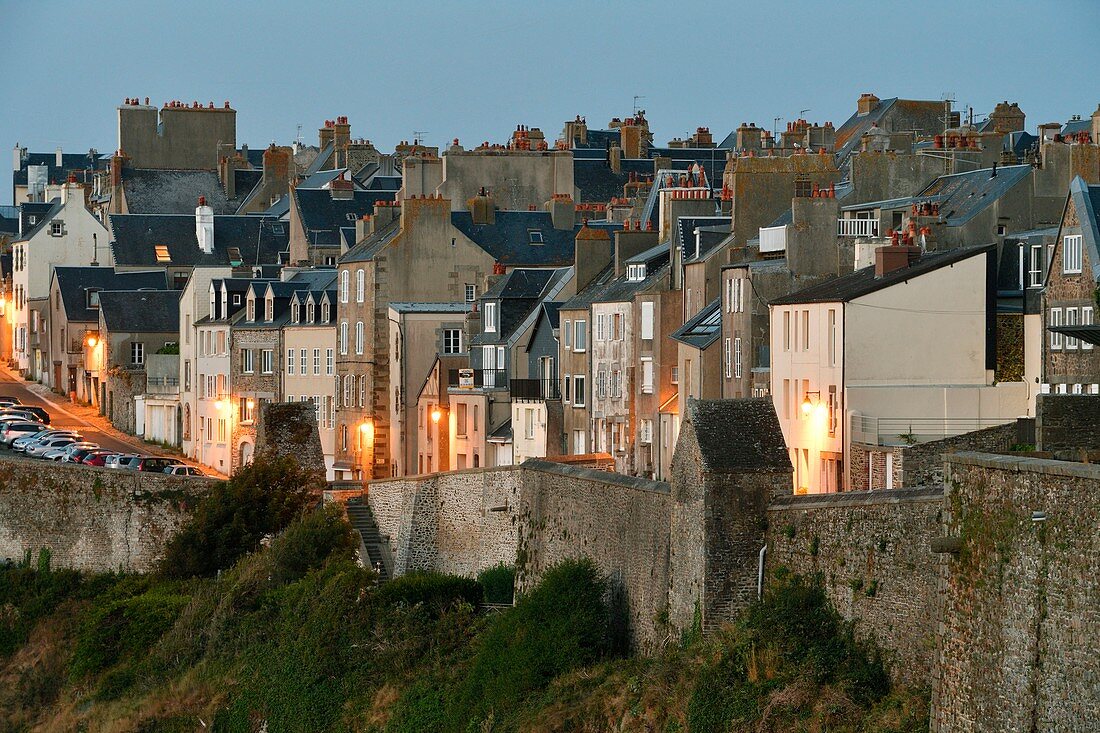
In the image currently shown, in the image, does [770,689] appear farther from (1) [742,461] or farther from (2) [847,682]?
(1) [742,461]

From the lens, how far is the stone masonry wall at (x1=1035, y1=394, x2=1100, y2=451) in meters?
24.4

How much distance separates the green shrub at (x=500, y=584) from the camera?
122ft

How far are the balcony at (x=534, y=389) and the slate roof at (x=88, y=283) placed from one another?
28.0 m

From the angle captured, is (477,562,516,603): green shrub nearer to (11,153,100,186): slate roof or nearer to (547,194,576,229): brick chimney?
(547,194,576,229): brick chimney

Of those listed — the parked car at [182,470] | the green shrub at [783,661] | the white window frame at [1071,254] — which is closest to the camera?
the green shrub at [783,661]

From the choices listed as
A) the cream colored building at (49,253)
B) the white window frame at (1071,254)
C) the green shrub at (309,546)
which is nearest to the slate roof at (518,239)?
the green shrub at (309,546)

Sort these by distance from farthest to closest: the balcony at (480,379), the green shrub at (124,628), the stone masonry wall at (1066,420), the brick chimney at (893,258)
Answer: the balcony at (480,379) → the green shrub at (124,628) → the brick chimney at (893,258) → the stone masonry wall at (1066,420)

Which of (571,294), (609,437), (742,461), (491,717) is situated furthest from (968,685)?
(571,294)

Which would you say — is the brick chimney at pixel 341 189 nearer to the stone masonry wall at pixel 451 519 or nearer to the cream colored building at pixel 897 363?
the stone masonry wall at pixel 451 519

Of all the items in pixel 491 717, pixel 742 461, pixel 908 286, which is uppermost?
pixel 908 286

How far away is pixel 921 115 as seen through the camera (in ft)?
242

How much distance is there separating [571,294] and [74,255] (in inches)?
1545

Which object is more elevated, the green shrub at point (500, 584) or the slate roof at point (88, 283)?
the slate roof at point (88, 283)

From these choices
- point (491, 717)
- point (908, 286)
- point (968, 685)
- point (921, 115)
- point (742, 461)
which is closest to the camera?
point (968, 685)
